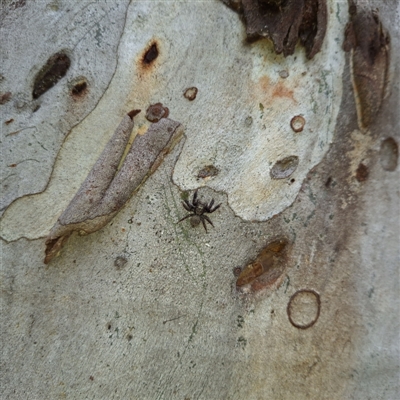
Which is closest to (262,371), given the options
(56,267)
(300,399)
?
(300,399)

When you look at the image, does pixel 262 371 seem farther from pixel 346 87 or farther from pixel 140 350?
pixel 346 87

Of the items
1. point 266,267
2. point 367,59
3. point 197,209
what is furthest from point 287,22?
point 266,267

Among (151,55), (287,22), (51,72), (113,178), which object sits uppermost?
(287,22)

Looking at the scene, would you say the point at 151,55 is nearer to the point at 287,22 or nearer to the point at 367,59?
the point at 287,22

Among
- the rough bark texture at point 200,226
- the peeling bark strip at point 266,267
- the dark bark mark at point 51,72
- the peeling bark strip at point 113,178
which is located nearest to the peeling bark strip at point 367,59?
the rough bark texture at point 200,226

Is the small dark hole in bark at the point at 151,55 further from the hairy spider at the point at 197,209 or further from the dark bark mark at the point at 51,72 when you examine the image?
the hairy spider at the point at 197,209

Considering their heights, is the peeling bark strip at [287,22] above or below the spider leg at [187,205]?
above
